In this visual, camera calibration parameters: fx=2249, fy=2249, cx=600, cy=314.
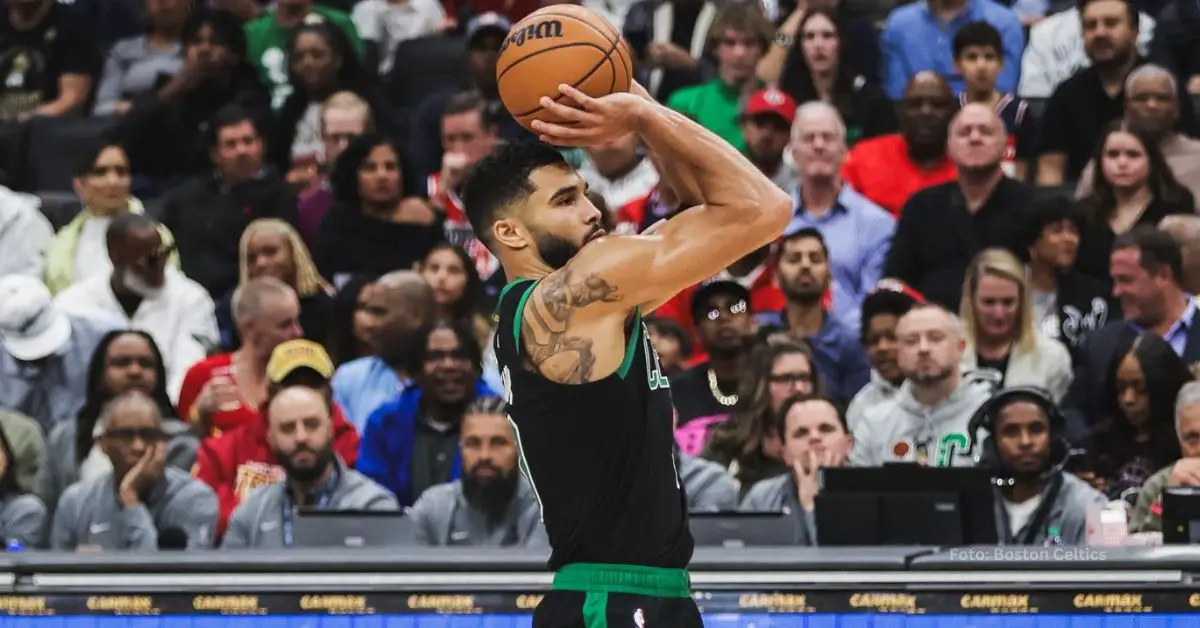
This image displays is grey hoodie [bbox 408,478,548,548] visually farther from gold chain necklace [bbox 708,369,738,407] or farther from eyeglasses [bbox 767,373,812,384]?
gold chain necklace [bbox 708,369,738,407]

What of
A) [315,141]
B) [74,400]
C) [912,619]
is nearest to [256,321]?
[74,400]

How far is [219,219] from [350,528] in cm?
498

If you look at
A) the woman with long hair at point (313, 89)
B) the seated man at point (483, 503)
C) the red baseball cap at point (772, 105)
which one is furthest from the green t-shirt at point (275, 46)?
the seated man at point (483, 503)

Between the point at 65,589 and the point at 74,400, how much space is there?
381cm

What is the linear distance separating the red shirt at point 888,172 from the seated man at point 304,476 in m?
4.36

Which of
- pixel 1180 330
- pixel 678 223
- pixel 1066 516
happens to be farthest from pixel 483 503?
pixel 678 223

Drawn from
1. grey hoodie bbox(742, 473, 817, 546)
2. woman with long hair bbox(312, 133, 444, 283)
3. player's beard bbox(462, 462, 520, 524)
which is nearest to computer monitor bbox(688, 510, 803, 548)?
grey hoodie bbox(742, 473, 817, 546)

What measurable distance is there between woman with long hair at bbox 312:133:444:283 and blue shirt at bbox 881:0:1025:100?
3341 mm

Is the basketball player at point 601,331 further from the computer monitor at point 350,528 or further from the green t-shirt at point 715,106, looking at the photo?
the green t-shirt at point 715,106

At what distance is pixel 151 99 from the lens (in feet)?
49.9

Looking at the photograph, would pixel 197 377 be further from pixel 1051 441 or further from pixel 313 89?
pixel 1051 441

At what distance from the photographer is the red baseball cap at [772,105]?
13297 mm

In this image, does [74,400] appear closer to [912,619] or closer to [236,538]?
[236,538]

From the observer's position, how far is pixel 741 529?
29.5 ft
